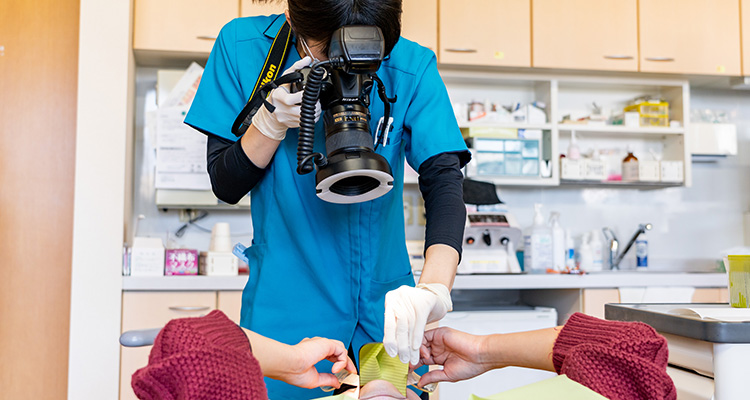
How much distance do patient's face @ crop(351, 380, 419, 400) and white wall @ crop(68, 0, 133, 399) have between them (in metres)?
→ 1.64

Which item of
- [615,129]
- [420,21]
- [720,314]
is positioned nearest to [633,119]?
[615,129]

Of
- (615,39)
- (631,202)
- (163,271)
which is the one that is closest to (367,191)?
(163,271)

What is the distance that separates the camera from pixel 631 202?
301 cm

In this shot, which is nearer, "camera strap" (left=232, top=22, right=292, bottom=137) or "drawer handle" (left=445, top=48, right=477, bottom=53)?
"camera strap" (left=232, top=22, right=292, bottom=137)

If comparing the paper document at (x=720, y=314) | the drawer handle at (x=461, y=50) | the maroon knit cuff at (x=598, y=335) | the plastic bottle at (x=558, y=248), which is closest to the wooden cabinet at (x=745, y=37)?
the plastic bottle at (x=558, y=248)

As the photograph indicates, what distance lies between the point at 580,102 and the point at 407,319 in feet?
8.20

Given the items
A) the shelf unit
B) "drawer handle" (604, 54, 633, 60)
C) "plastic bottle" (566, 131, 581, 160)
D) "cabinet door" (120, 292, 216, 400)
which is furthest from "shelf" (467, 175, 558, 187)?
"cabinet door" (120, 292, 216, 400)

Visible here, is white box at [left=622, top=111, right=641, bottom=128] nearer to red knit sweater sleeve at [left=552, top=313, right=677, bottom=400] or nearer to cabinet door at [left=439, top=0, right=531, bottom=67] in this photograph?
cabinet door at [left=439, top=0, right=531, bottom=67]

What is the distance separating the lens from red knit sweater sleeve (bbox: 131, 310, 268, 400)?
21.5 inches

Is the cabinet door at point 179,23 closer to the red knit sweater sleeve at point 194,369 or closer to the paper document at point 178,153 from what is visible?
the paper document at point 178,153

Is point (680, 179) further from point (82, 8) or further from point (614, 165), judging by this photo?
point (82, 8)

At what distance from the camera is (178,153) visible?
248 cm

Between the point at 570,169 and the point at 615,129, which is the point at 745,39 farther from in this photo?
the point at 570,169

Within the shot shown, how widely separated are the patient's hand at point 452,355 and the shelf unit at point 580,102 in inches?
72.4
